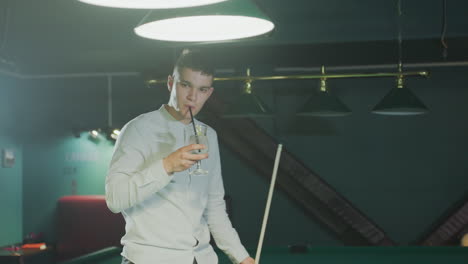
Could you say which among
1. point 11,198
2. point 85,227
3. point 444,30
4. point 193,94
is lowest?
point 85,227

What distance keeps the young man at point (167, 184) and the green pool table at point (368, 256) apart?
1572mm

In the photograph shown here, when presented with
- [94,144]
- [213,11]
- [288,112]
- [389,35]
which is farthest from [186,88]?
[94,144]

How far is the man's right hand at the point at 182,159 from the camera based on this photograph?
1942 mm

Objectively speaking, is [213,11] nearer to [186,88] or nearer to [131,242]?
[186,88]

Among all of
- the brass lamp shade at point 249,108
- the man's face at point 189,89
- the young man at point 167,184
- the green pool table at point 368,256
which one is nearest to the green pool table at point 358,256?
the green pool table at point 368,256

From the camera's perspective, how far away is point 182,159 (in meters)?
1.96

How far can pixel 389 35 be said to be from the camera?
18.5 ft

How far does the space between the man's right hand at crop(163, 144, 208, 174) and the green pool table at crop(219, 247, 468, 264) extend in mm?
2036

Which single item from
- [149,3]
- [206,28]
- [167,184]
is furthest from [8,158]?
[149,3]

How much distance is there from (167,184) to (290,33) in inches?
157

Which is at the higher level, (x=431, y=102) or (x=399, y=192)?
(x=431, y=102)

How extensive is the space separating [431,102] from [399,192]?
50.1 inches

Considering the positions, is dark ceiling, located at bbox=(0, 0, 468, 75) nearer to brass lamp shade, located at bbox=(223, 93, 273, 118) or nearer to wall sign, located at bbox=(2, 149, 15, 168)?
brass lamp shade, located at bbox=(223, 93, 273, 118)

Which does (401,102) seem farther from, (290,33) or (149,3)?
(149,3)
